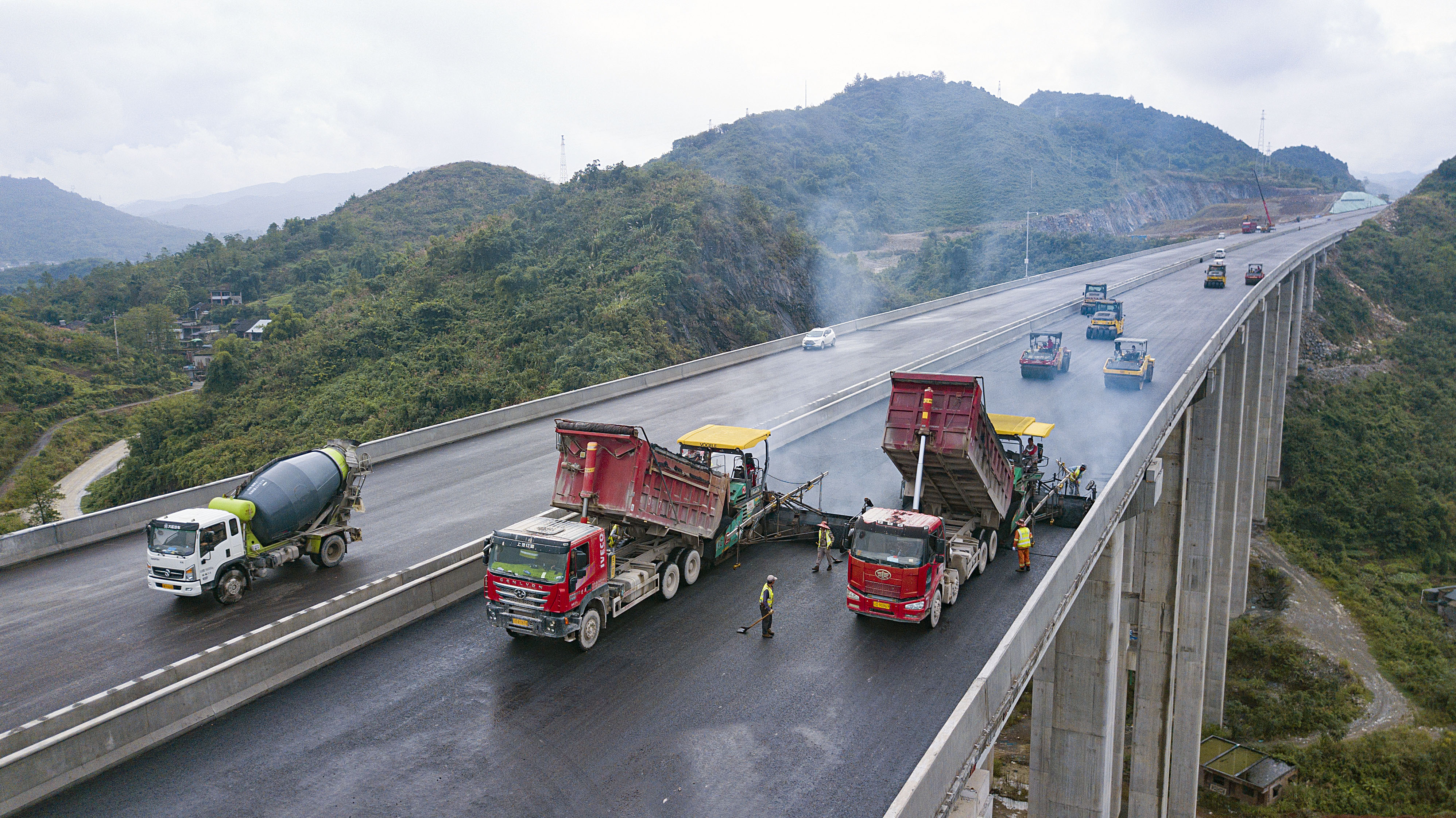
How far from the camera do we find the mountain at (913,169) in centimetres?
12125

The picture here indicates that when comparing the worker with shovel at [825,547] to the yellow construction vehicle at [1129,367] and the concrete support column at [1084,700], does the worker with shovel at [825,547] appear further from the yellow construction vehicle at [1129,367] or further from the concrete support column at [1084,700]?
the yellow construction vehicle at [1129,367]

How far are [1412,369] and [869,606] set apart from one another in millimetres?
92276

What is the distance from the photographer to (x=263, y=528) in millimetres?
17359

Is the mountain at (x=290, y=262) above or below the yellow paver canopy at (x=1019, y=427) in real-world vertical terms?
above

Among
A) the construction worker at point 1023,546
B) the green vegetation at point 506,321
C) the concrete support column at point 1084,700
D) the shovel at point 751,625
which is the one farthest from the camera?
the green vegetation at point 506,321


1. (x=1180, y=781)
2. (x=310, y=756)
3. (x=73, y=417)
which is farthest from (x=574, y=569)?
(x=73, y=417)

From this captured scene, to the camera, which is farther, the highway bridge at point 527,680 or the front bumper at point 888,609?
the front bumper at point 888,609

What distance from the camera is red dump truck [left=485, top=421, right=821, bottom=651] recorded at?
14.2m

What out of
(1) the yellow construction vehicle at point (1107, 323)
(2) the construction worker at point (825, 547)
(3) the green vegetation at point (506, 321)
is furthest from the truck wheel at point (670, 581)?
(1) the yellow construction vehicle at point (1107, 323)

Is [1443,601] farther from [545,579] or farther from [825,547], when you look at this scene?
[545,579]

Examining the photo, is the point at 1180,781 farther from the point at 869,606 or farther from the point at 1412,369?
the point at 1412,369

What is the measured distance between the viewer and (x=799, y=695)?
1318 centimetres

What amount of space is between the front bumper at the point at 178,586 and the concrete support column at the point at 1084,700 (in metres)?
18.0

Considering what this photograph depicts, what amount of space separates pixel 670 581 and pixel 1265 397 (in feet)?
187
